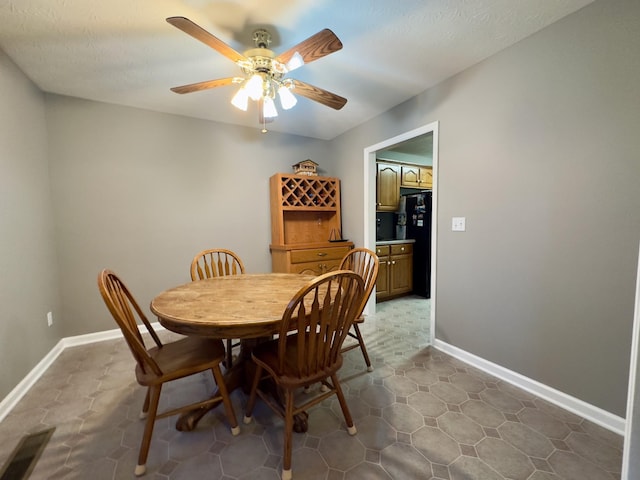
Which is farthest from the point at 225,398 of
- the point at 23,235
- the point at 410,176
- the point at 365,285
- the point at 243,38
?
the point at 410,176

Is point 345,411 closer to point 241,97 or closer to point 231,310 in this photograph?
point 231,310

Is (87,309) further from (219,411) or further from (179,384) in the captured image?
(219,411)

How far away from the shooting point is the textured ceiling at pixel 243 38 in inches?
55.9

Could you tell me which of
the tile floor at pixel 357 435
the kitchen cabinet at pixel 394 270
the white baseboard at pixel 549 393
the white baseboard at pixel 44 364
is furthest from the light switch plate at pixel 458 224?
the white baseboard at pixel 44 364

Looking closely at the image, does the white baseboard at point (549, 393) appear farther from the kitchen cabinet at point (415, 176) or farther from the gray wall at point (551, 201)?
the kitchen cabinet at point (415, 176)

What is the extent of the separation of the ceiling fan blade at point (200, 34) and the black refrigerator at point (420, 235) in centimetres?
314

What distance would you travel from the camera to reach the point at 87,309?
2537 millimetres

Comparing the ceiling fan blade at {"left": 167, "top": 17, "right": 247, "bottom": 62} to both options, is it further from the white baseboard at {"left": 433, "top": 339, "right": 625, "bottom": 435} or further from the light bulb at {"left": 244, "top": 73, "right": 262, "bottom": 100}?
the white baseboard at {"left": 433, "top": 339, "right": 625, "bottom": 435}

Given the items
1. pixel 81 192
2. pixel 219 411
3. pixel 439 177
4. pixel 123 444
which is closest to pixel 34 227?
pixel 81 192

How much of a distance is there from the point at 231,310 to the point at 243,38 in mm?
1693

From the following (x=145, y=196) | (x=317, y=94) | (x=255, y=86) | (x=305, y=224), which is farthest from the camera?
(x=305, y=224)

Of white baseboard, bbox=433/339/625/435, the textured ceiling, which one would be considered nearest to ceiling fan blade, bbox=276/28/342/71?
the textured ceiling

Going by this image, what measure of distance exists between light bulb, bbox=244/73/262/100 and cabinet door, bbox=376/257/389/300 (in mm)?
2679

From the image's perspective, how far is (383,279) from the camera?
369 cm
